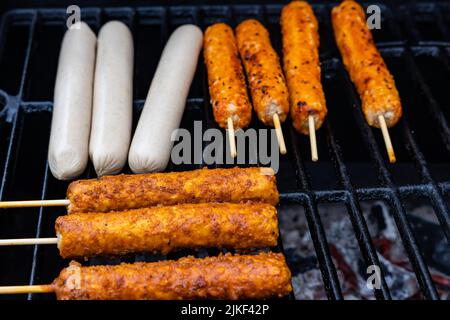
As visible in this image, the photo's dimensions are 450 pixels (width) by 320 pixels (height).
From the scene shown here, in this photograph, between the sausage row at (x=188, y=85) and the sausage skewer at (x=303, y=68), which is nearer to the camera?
the sausage row at (x=188, y=85)

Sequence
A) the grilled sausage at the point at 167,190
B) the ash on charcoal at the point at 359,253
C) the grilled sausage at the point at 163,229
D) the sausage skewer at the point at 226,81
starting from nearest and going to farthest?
the grilled sausage at the point at 163,229 < the grilled sausage at the point at 167,190 < the sausage skewer at the point at 226,81 < the ash on charcoal at the point at 359,253

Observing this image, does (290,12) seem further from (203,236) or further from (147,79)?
(203,236)

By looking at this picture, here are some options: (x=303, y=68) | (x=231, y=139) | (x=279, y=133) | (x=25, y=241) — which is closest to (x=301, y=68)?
(x=303, y=68)

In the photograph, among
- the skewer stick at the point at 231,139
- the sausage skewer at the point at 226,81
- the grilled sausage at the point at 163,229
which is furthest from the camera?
the sausage skewer at the point at 226,81

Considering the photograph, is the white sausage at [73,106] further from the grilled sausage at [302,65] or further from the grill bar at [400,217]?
the grill bar at [400,217]

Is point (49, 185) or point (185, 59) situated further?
point (185, 59)

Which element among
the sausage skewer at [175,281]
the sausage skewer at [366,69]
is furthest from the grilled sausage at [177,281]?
the sausage skewer at [366,69]

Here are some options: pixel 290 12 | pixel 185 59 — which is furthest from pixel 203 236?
pixel 290 12
